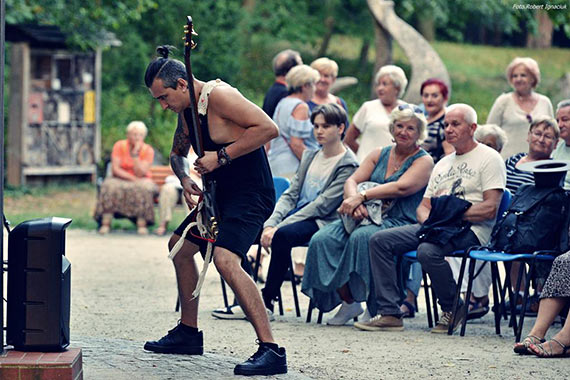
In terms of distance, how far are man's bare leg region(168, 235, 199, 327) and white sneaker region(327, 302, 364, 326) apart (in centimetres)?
177

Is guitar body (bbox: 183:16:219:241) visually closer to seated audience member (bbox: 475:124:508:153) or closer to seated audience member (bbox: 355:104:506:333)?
seated audience member (bbox: 355:104:506:333)

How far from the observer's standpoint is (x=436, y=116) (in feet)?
30.6

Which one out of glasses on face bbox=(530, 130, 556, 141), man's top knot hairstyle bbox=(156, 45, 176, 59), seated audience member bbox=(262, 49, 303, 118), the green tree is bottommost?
glasses on face bbox=(530, 130, 556, 141)

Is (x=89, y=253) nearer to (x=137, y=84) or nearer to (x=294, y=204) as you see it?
(x=294, y=204)

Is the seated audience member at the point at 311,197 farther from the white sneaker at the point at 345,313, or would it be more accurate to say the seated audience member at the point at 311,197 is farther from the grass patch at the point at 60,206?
the grass patch at the point at 60,206

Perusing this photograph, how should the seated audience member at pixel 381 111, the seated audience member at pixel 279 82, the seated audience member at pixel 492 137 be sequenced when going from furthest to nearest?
the seated audience member at pixel 279 82 < the seated audience member at pixel 381 111 < the seated audience member at pixel 492 137

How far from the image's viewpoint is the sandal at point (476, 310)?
27.0 feet

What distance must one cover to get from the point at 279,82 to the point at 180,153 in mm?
3713

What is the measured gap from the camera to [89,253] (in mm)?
12008

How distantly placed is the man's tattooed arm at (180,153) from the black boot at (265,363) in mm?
1128

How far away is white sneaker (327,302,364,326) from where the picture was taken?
8.20 m

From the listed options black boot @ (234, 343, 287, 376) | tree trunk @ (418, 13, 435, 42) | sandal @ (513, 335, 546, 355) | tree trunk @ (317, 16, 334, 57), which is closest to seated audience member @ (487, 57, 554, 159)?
sandal @ (513, 335, 546, 355)

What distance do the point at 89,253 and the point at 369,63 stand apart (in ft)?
73.3

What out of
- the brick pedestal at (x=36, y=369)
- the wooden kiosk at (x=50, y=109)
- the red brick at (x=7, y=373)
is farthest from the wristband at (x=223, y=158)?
the wooden kiosk at (x=50, y=109)
